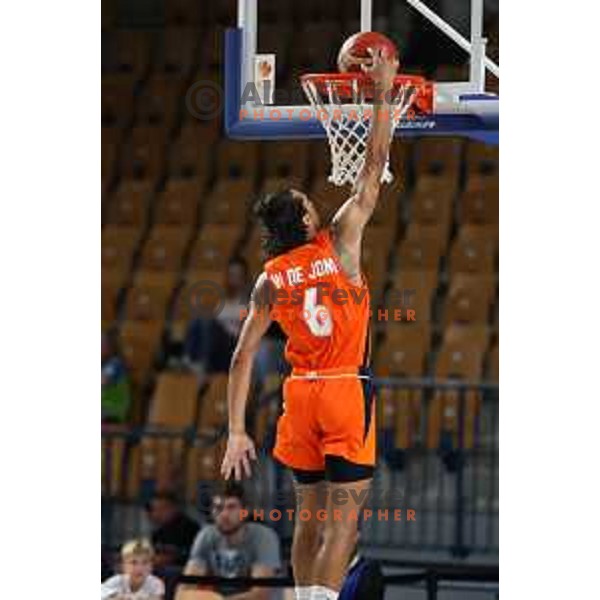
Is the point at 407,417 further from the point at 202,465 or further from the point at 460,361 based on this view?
the point at 202,465

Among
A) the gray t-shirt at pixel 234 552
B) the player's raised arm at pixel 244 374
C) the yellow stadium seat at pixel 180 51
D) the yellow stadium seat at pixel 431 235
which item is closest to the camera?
the player's raised arm at pixel 244 374

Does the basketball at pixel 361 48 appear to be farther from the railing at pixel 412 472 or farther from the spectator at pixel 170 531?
the spectator at pixel 170 531

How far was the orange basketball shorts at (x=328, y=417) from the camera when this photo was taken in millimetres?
4809

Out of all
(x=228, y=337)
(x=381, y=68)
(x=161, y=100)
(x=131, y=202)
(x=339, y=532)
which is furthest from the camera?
(x=161, y=100)

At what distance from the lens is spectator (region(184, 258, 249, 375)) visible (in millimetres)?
5109

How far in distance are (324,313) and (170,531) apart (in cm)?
109

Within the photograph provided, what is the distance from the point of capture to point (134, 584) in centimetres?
544

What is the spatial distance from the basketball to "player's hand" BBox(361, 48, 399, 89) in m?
0.01

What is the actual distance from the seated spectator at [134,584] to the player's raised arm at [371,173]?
112 centimetres

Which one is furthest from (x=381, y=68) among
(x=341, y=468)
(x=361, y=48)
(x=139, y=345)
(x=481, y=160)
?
(x=139, y=345)

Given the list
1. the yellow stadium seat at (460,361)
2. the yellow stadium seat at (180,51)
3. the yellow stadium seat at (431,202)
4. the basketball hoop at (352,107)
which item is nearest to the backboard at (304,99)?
the basketball hoop at (352,107)

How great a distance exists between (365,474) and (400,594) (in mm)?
392

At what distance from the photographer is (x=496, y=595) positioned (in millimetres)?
5000
